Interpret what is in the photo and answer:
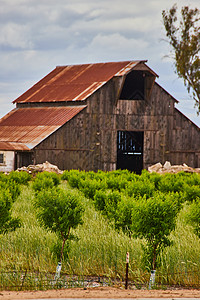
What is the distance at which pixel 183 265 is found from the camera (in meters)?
11.3

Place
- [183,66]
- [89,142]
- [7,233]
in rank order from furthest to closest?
1. [183,66]
2. [89,142]
3. [7,233]

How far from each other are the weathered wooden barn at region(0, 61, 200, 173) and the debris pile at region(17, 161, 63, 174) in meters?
0.53

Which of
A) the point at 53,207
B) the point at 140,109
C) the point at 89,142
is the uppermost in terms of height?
the point at 140,109

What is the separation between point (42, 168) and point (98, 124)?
5.74 metres

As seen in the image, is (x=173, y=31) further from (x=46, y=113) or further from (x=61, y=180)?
(x=61, y=180)

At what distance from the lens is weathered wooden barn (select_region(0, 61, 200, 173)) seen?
120ft

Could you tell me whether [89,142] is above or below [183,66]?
below

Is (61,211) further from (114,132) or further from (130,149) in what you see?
(130,149)

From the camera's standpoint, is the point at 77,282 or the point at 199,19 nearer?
the point at 77,282

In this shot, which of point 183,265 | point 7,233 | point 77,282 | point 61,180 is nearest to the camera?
point 77,282

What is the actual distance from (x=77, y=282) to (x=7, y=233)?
3525 millimetres

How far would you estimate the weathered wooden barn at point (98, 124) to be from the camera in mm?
36469

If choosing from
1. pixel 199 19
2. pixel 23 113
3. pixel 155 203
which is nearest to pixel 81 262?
pixel 155 203

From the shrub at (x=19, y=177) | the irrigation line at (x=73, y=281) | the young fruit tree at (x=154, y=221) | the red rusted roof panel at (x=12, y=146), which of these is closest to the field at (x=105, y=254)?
the irrigation line at (x=73, y=281)
